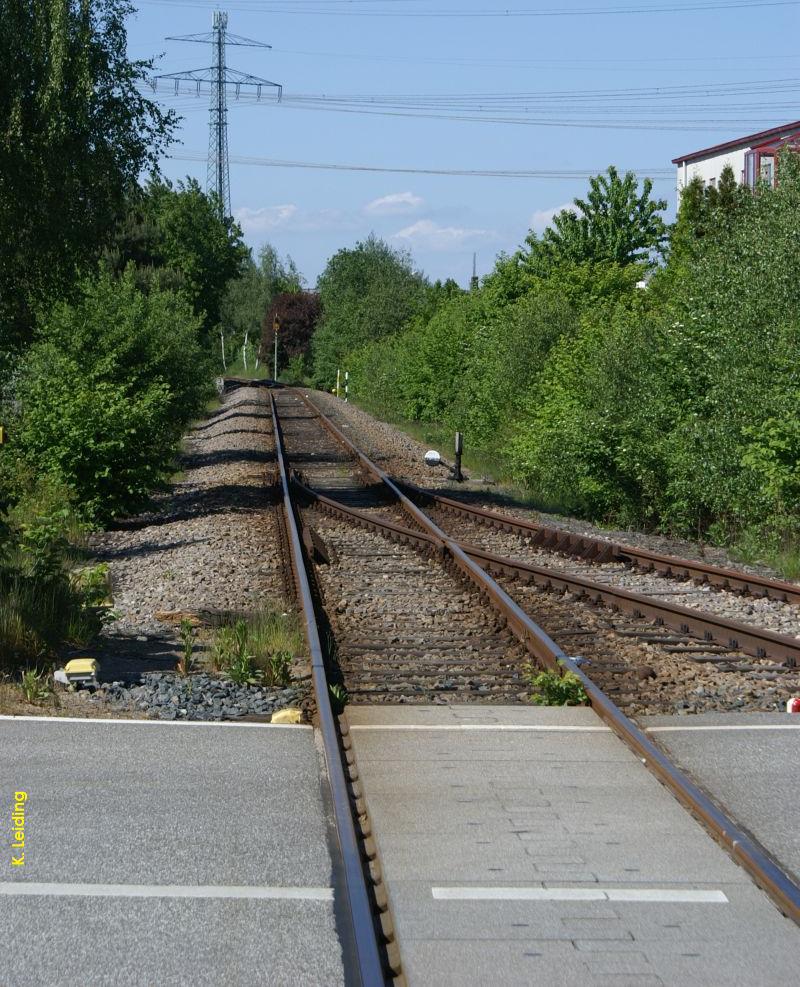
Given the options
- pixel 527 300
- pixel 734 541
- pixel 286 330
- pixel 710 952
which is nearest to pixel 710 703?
pixel 710 952

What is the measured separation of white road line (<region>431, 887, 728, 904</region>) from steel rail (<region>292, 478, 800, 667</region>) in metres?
5.01

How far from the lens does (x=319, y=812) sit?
5.96 m

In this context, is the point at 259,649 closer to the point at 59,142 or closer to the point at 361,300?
the point at 59,142

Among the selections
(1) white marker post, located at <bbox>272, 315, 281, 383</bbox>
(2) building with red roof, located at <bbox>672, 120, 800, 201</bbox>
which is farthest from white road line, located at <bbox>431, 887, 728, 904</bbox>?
(1) white marker post, located at <bbox>272, 315, 281, 383</bbox>

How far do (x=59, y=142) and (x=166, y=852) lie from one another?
51.0ft

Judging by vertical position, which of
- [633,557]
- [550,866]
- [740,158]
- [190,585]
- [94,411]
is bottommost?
[190,585]

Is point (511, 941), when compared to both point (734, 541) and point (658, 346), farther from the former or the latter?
point (658, 346)

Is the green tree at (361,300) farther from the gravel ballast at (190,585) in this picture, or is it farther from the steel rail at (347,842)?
the steel rail at (347,842)

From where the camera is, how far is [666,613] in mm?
11234

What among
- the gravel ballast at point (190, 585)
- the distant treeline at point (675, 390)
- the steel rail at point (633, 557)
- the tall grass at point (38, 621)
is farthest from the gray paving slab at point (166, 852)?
the distant treeline at point (675, 390)

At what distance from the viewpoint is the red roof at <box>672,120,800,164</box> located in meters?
54.2

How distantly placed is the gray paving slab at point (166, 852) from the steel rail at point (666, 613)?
4.17 metres

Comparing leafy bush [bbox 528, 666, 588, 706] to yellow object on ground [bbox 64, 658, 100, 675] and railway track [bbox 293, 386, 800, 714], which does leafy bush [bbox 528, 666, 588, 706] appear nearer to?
railway track [bbox 293, 386, 800, 714]

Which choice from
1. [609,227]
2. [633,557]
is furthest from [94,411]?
[609,227]
